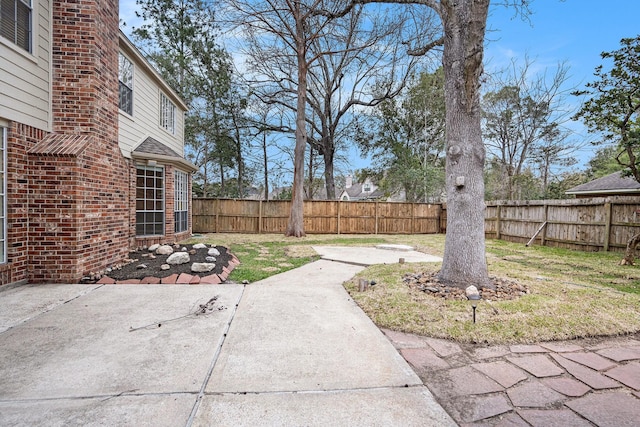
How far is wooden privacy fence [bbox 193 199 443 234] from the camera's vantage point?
1393 cm

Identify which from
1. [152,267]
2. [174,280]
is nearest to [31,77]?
[152,267]

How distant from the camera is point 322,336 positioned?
2.81m

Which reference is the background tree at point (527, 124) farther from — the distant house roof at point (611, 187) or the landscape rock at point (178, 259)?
the landscape rock at point (178, 259)

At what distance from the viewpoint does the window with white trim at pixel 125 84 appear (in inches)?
284

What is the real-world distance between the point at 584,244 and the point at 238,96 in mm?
17440

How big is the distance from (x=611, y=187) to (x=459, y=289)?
47.3ft

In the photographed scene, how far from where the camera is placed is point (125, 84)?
7426 mm

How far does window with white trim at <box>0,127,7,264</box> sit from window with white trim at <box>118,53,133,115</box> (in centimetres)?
356

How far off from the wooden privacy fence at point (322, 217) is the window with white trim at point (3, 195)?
9.80 meters

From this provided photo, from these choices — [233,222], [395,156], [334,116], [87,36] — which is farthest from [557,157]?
[87,36]

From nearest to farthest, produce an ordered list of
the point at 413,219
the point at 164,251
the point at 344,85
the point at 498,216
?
the point at 164,251, the point at 498,216, the point at 413,219, the point at 344,85

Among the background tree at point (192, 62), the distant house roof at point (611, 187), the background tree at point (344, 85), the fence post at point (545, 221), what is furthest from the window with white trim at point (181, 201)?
the distant house roof at point (611, 187)

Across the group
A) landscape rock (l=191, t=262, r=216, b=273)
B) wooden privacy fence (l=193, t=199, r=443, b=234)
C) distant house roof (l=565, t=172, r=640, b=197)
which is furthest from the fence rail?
landscape rock (l=191, t=262, r=216, b=273)

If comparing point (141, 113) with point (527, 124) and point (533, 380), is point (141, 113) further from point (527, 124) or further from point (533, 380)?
point (527, 124)
